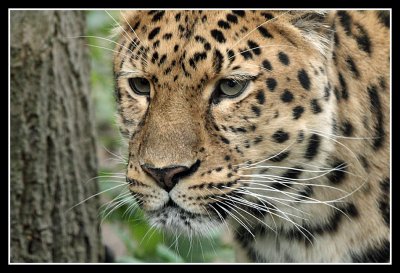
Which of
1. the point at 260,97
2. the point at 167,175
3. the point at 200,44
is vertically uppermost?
the point at 200,44

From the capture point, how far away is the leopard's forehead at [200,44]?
317cm

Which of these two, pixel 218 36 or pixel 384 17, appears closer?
pixel 218 36

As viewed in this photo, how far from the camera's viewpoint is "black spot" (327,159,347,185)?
3.42 m

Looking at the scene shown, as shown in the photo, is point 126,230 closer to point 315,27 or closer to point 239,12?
point 239,12

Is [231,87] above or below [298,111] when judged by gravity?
above

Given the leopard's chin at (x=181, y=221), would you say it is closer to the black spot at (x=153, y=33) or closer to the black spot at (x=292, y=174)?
the black spot at (x=292, y=174)

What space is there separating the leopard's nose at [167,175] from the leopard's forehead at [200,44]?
405 mm

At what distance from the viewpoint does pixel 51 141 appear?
433 cm

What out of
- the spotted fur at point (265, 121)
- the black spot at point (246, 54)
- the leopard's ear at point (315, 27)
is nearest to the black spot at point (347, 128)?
the spotted fur at point (265, 121)

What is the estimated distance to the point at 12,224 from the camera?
13.8 feet

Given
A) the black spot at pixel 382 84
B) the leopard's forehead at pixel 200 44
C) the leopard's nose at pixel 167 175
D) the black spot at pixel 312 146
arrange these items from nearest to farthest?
the leopard's nose at pixel 167 175, the leopard's forehead at pixel 200 44, the black spot at pixel 312 146, the black spot at pixel 382 84

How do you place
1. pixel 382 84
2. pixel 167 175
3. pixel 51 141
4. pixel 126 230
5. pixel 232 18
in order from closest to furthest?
pixel 167 175
pixel 232 18
pixel 382 84
pixel 51 141
pixel 126 230

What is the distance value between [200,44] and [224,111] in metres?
0.33

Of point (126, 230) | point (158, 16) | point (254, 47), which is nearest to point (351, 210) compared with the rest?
point (254, 47)
